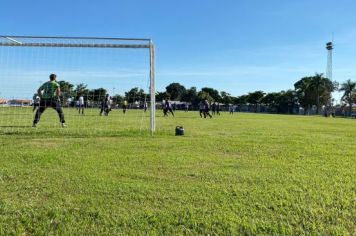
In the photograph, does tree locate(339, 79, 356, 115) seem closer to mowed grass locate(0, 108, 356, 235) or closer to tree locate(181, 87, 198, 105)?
tree locate(181, 87, 198, 105)

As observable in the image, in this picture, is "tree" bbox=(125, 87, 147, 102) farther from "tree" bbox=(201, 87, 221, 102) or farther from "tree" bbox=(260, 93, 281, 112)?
"tree" bbox=(201, 87, 221, 102)

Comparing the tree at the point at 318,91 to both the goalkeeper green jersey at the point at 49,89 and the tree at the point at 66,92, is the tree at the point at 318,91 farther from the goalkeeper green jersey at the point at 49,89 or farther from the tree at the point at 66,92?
the goalkeeper green jersey at the point at 49,89

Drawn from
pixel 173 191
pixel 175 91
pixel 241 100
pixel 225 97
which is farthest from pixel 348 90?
pixel 173 191

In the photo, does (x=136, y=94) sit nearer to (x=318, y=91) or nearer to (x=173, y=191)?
(x=173, y=191)

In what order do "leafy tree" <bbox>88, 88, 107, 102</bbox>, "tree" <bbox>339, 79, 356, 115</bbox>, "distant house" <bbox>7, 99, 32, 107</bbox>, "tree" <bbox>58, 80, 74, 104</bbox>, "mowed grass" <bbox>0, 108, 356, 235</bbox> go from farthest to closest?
1. "tree" <bbox>339, 79, 356, 115</bbox>
2. "tree" <bbox>58, 80, 74, 104</bbox>
3. "distant house" <bbox>7, 99, 32, 107</bbox>
4. "leafy tree" <bbox>88, 88, 107, 102</bbox>
5. "mowed grass" <bbox>0, 108, 356, 235</bbox>

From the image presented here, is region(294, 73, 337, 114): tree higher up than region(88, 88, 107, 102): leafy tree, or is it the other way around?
region(294, 73, 337, 114): tree

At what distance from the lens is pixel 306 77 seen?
4717 inches

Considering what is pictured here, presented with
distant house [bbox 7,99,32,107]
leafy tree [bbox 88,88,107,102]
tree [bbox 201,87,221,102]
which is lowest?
distant house [bbox 7,99,32,107]

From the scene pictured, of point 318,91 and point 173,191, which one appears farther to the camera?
point 318,91

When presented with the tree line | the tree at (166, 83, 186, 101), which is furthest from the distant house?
the tree at (166, 83, 186, 101)

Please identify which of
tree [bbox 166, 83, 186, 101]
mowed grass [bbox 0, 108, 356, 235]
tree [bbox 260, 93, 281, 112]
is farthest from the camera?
tree [bbox 166, 83, 186, 101]

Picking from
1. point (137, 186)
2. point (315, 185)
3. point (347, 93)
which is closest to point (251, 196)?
point (315, 185)

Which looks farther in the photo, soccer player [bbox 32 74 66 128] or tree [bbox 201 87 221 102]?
tree [bbox 201 87 221 102]

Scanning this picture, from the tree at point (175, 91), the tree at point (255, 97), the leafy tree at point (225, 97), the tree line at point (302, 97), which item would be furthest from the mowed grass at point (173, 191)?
the tree at point (175, 91)
